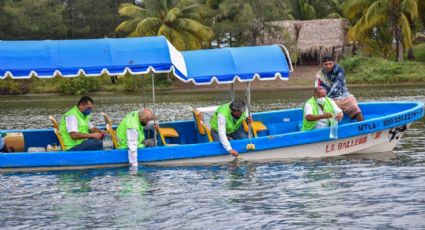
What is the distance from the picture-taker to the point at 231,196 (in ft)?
41.1

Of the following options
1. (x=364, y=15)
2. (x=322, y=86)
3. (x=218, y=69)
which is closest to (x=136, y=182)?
(x=218, y=69)

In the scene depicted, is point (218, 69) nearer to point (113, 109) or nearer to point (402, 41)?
point (113, 109)

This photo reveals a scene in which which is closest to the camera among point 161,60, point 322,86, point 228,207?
point 228,207

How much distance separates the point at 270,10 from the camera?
53406 mm

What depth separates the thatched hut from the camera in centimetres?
5194

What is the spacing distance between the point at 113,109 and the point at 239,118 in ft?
62.7

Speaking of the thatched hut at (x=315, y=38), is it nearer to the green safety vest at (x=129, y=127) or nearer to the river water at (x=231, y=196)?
the river water at (x=231, y=196)

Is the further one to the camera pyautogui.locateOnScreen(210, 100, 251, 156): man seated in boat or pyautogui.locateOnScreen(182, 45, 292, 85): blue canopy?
pyautogui.locateOnScreen(182, 45, 292, 85): blue canopy

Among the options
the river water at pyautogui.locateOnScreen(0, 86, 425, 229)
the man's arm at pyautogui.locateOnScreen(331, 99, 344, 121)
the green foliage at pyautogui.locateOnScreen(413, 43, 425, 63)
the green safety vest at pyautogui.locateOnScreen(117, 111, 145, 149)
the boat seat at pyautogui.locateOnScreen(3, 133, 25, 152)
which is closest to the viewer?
the river water at pyautogui.locateOnScreen(0, 86, 425, 229)

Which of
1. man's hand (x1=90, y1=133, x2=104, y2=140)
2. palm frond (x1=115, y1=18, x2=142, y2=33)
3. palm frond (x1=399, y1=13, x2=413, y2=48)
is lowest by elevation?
man's hand (x1=90, y1=133, x2=104, y2=140)

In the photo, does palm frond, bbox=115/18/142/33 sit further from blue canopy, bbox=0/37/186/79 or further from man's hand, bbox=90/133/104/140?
man's hand, bbox=90/133/104/140

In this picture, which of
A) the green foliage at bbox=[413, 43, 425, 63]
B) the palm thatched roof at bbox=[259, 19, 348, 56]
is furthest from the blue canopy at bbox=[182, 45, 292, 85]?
the green foliage at bbox=[413, 43, 425, 63]

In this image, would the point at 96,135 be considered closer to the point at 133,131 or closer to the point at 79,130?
the point at 79,130

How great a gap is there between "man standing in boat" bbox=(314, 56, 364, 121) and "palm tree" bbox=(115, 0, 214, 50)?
32.3m
